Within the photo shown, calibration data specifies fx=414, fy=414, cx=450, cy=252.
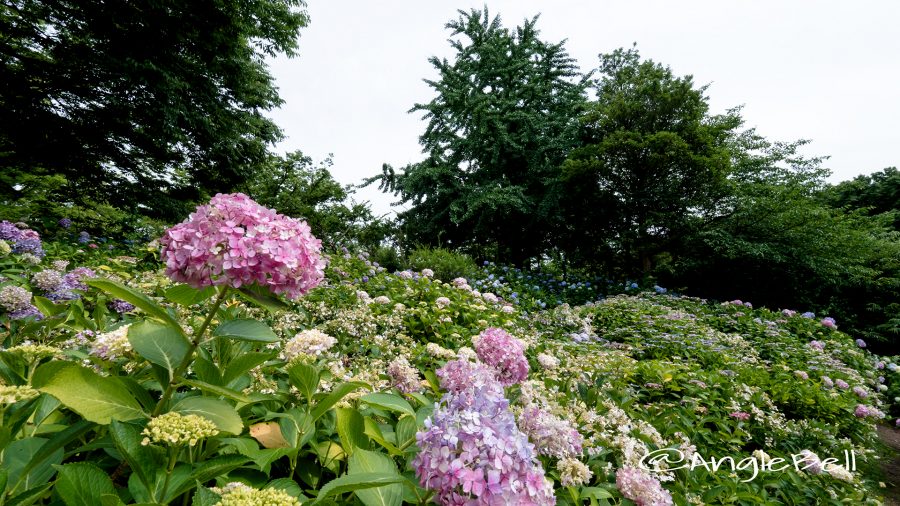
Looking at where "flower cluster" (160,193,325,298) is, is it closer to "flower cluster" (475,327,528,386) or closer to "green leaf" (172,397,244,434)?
"green leaf" (172,397,244,434)

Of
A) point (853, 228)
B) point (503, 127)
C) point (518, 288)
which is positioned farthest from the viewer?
point (503, 127)

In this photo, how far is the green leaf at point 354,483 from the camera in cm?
80

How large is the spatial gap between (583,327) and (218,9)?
8555 mm

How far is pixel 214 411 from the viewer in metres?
0.95

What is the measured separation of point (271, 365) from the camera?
1.53 meters

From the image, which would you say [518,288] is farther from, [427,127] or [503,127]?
[427,127]

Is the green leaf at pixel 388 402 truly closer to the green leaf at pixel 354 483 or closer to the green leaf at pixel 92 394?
the green leaf at pixel 354 483

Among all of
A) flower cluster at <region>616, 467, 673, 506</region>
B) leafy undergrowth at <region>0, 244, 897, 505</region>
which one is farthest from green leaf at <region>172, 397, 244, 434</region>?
flower cluster at <region>616, 467, 673, 506</region>

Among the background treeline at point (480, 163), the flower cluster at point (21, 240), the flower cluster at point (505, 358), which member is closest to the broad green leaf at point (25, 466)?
the flower cluster at point (505, 358)

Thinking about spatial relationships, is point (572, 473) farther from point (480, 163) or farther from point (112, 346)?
point (480, 163)

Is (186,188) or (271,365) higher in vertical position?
(186,188)

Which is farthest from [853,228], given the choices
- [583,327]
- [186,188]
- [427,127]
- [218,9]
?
[186,188]

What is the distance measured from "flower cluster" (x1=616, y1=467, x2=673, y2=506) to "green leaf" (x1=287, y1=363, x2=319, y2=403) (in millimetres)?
1182

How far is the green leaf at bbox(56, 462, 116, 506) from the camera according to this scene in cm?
75
